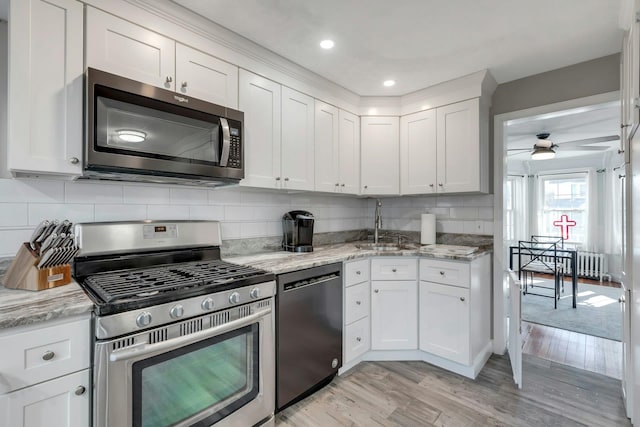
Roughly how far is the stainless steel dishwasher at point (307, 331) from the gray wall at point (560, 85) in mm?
2145

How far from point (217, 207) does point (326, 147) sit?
1077 mm

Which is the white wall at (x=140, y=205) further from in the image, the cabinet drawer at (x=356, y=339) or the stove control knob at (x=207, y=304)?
the cabinet drawer at (x=356, y=339)

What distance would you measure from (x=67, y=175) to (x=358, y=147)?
230cm

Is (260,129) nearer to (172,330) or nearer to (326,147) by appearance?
(326,147)

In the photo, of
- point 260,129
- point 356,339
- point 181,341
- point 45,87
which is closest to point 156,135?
point 45,87

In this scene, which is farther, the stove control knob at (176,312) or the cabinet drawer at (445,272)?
the cabinet drawer at (445,272)

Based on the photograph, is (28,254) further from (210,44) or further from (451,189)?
(451,189)

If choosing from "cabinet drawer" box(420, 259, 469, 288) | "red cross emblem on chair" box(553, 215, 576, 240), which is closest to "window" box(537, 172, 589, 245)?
"red cross emblem on chair" box(553, 215, 576, 240)

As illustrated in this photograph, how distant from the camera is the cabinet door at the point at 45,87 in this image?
129 cm

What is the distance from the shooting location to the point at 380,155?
10.0ft

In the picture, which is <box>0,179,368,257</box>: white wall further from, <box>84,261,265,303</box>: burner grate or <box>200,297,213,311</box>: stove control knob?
<box>200,297,213,311</box>: stove control knob

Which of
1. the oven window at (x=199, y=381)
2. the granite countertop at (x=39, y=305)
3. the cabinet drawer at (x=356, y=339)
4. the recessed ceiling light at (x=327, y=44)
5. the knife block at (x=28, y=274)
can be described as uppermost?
the recessed ceiling light at (x=327, y=44)

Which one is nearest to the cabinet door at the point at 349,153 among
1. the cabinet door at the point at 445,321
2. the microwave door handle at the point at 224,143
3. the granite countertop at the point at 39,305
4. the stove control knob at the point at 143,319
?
the cabinet door at the point at 445,321

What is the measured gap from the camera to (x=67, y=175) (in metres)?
1.46
